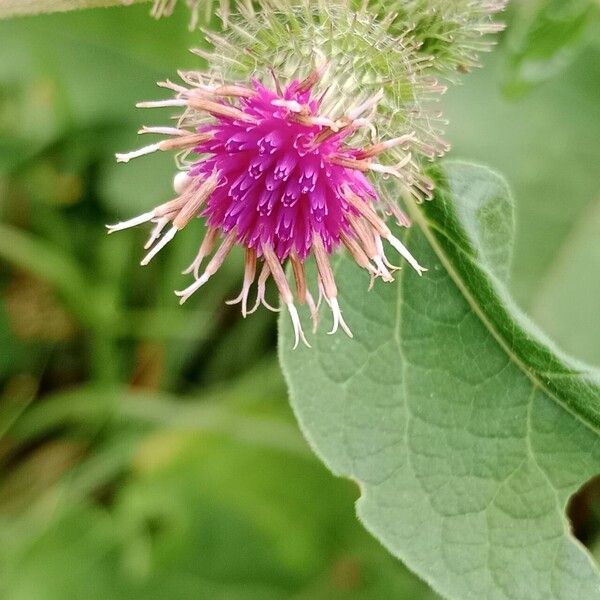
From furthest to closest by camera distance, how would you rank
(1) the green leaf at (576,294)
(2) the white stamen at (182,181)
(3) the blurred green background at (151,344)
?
(3) the blurred green background at (151,344) → (1) the green leaf at (576,294) → (2) the white stamen at (182,181)

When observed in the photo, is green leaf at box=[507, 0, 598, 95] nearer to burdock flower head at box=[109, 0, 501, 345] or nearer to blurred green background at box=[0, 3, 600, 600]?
blurred green background at box=[0, 3, 600, 600]

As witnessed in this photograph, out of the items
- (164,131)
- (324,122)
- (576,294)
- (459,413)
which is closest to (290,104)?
(324,122)

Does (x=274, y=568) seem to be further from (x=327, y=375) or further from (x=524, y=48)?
(x=524, y=48)

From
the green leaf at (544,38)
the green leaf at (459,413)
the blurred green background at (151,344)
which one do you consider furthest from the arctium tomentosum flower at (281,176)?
the blurred green background at (151,344)

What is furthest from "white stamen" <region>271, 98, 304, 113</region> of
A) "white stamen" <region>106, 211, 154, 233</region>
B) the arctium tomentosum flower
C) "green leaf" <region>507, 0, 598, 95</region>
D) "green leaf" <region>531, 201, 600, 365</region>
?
"green leaf" <region>531, 201, 600, 365</region>

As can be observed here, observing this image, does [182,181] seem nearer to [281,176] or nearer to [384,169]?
[281,176]

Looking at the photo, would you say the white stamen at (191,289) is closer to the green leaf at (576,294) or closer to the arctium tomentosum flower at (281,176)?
the arctium tomentosum flower at (281,176)

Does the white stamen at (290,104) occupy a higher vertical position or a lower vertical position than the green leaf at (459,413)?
higher
